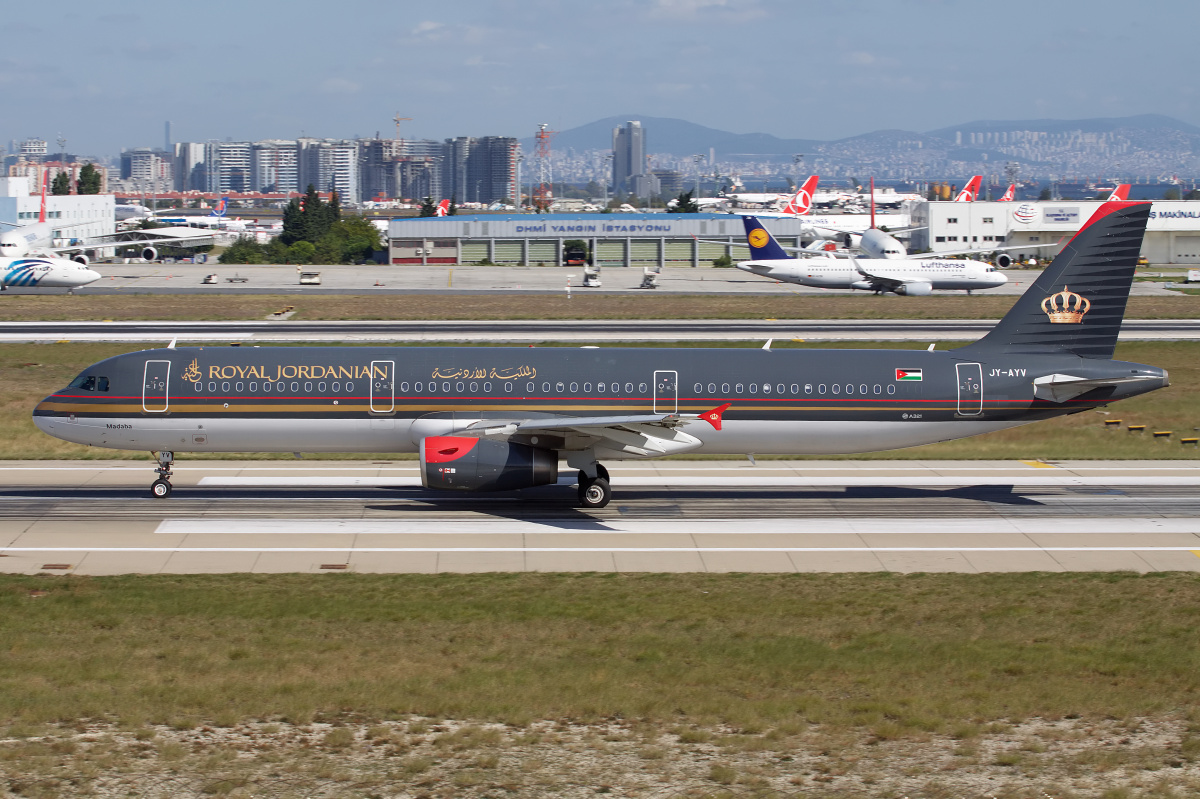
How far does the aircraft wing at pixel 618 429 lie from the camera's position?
30.8 meters

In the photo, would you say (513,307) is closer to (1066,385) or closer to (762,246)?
(762,246)

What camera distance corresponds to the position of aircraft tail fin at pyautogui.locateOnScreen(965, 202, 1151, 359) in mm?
34062

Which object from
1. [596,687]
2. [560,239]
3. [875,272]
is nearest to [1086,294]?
[596,687]

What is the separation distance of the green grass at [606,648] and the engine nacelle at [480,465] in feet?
18.7

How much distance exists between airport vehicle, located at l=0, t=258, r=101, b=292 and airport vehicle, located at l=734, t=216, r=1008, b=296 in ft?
190

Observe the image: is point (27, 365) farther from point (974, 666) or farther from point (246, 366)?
point (974, 666)

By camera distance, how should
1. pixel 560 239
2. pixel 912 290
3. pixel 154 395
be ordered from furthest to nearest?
pixel 560 239, pixel 912 290, pixel 154 395

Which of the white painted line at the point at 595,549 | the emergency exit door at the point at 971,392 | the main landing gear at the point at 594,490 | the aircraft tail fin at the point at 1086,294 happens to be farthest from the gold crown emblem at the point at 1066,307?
the main landing gear at the point at 594,490

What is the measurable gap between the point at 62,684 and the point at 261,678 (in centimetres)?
310

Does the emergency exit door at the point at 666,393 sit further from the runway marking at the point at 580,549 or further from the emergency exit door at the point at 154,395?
the emergency exit door at the point at 154,395

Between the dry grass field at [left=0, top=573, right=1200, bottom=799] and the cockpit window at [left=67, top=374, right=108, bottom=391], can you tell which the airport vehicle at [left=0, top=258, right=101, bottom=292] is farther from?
the dry grass field at [left=0, top=573, right=1200, bottom=799]

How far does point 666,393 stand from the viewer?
33.7m

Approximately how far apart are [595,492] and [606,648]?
1263 cm

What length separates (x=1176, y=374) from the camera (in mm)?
54688
